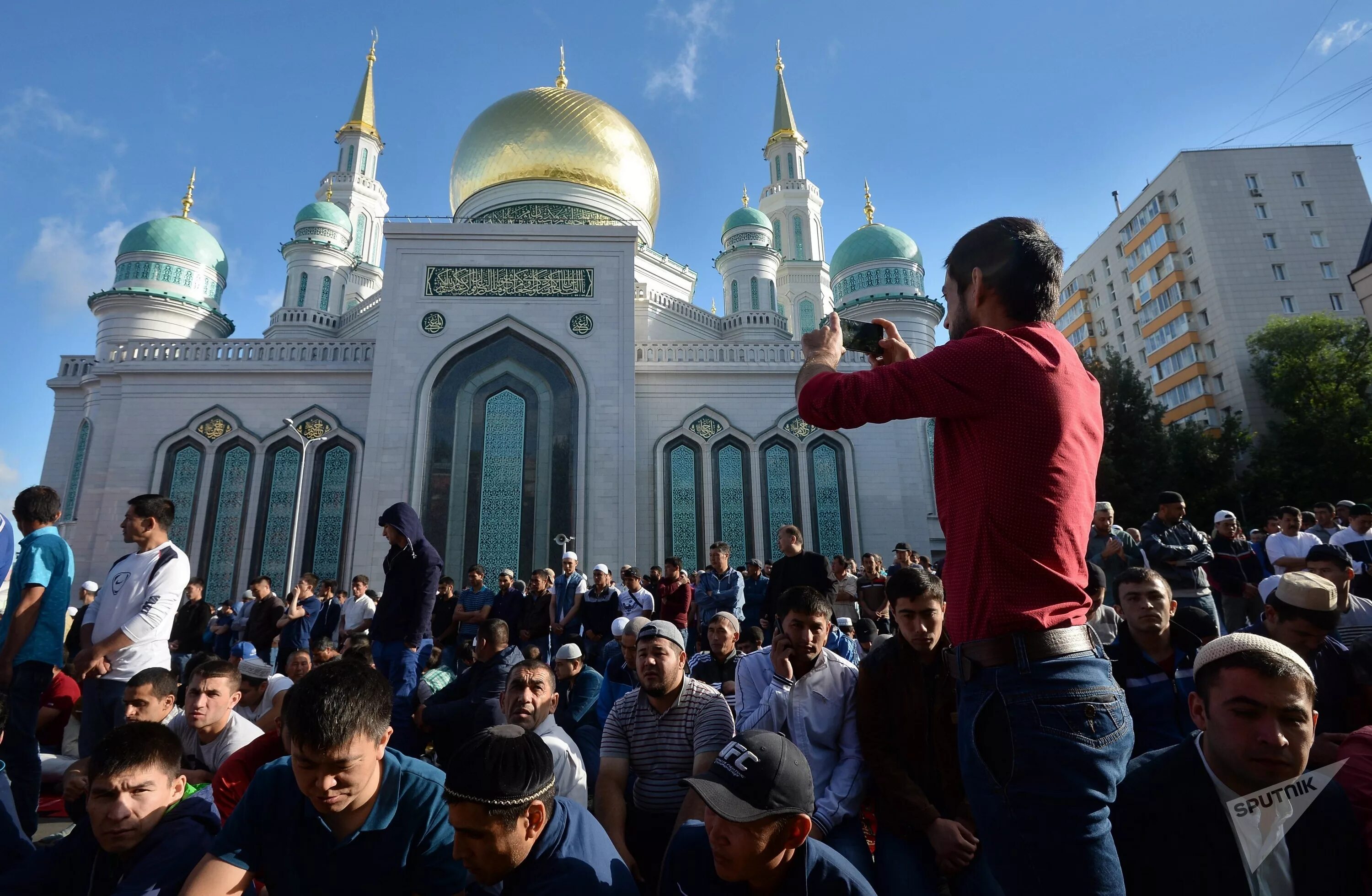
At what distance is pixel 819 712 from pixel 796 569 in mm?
2691

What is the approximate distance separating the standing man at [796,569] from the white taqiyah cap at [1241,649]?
11.7 ft

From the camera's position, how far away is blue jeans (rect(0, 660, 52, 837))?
129 inches

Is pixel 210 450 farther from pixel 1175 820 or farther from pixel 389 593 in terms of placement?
pixel 1175 820

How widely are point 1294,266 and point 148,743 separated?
29487 mm

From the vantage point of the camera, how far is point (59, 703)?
15.9 ft

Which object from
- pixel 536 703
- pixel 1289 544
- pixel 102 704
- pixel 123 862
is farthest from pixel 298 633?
pixel 1289 544

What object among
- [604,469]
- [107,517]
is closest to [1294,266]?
[604,469]

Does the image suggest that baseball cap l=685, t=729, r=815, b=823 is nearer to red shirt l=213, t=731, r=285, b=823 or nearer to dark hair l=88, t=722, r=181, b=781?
dark hair l=88, t=722, r=181, b=781

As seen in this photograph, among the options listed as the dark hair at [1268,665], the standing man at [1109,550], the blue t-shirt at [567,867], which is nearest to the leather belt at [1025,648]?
the dark hair at [1268,665]

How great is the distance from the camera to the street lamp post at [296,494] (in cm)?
1298

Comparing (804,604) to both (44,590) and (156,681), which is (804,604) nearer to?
(156,681)

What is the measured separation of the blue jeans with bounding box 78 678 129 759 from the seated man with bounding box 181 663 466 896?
2.07 metres

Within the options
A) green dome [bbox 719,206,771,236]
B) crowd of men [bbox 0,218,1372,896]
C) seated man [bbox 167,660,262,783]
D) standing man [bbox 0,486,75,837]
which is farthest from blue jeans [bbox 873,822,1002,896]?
green dome [bbox 719,206,771,236]

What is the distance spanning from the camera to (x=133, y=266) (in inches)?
695
